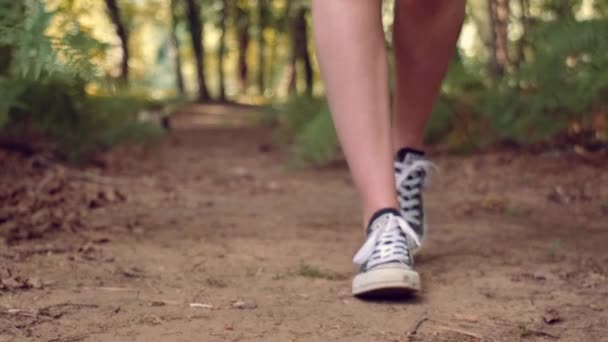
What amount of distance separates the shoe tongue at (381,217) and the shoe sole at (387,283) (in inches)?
5.3

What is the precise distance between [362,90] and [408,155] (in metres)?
0.45

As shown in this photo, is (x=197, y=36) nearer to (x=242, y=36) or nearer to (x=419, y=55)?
(x=242, y=36)

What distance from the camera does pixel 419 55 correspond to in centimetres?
228

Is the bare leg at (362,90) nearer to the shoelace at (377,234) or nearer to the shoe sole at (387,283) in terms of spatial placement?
the shoelace at (377,234)

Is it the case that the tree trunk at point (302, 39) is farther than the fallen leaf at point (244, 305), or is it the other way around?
the tree trunk at point (302, 39)

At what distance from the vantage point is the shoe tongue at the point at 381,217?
1938 mm

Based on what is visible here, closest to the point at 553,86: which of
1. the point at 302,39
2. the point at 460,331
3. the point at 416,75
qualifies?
the point at 416,75

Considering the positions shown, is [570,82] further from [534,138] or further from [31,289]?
[31,289]

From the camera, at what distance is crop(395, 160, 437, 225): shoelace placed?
230 centimetres

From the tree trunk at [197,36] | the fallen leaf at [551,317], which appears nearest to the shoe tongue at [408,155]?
the fallen leaf at [551,317]

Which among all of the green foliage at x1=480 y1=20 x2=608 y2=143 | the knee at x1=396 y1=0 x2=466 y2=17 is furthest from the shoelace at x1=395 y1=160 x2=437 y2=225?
the green foliage at x1=480 y1=20 x2=608 y2=143

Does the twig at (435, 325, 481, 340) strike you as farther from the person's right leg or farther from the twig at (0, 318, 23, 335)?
the twig at (0, 318, 23, 335)

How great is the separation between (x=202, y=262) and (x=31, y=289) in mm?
498

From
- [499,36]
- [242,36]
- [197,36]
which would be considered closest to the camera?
[499,36]
